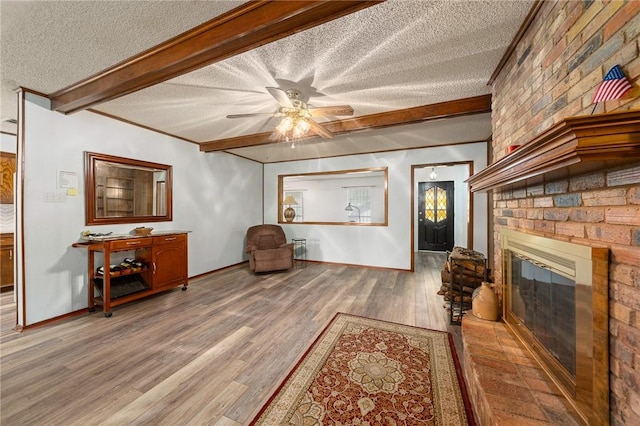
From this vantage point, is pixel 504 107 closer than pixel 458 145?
Yes

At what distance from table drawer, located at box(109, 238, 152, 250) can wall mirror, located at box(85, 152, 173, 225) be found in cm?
52

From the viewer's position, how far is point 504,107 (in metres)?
1.95

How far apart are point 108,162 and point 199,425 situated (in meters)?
3.25

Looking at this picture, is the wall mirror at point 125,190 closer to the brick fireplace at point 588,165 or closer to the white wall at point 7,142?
the white wall at point 7,142

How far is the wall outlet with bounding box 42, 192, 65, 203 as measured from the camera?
8.52ft

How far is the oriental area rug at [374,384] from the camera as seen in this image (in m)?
1.43

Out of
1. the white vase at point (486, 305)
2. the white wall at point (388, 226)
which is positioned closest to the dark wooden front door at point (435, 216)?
the white wall at point (388, 226)

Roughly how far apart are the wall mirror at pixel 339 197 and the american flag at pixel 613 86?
5.85 metres

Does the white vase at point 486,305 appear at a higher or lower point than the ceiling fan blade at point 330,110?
lower

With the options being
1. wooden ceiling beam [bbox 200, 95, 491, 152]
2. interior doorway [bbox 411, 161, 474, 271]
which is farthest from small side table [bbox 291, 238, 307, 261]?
interior doorway [bbox 411, 161, 474, 271]

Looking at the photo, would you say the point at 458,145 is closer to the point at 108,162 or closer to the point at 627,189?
the point at 627,189

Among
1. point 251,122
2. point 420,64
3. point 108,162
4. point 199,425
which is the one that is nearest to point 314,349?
point 199,425

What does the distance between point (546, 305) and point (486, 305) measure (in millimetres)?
530

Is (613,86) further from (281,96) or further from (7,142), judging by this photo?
(7,142)
